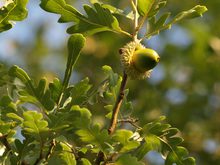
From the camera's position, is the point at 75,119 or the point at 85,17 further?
the point at 85,17

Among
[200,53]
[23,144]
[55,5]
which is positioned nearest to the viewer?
[23,144]

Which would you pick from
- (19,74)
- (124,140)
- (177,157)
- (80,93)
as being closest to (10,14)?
(19,74)

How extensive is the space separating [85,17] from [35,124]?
43 centimetres

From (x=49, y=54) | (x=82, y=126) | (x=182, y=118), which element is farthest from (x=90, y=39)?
(x=82, y=126)

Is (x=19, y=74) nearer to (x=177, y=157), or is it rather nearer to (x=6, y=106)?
(x=6, y=106)

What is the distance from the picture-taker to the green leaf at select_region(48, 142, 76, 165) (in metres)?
1.63

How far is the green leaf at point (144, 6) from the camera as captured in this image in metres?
1.86

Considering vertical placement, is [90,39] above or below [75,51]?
below

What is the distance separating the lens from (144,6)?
187 cm

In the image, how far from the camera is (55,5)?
72.7 inches

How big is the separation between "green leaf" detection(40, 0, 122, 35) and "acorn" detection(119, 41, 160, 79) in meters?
0.10

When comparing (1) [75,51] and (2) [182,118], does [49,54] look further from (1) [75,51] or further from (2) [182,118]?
(1) [75,51]

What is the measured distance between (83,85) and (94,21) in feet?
0.73

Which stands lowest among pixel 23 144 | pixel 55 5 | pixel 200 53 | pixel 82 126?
pixel 200 53
